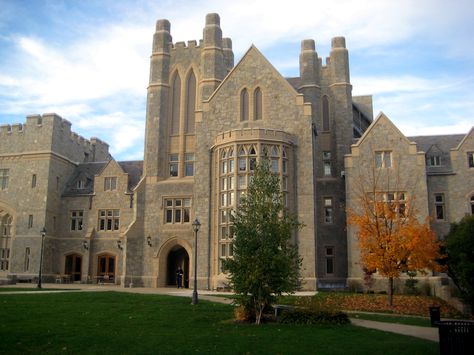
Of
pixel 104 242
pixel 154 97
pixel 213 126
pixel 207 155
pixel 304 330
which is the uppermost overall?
pixel 154 97

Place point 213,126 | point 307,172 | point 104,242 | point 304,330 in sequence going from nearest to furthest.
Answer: point 304,330
point 307,172
point 213,126
point 104,242

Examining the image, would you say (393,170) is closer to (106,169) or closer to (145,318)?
(145,318)

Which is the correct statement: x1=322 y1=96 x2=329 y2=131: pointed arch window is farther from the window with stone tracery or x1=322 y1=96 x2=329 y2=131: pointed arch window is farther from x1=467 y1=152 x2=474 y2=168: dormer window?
the window with stone tracery

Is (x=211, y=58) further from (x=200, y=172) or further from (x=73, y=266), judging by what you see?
(x=73, y=266)

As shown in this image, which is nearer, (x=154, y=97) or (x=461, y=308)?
(x=461, y=308)

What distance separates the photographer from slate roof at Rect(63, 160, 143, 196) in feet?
147

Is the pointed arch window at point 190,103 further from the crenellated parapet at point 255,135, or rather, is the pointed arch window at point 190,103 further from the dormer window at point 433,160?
the dormer window at point 433,160

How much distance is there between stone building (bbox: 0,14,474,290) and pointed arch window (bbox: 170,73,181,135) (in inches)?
4.5

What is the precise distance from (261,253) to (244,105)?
1945 cm

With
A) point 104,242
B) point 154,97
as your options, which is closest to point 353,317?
point 154,97

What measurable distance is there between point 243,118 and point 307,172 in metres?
6.18

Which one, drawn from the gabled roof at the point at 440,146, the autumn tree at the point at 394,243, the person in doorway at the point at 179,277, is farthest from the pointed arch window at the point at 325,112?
the person in doorway at the point at 179,277

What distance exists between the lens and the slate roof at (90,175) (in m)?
44.7

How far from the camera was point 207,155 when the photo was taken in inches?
1375
